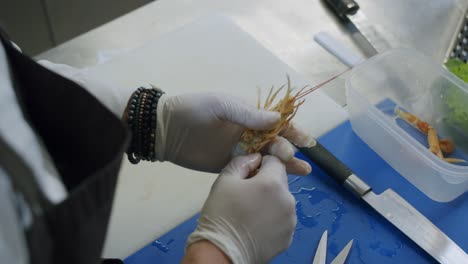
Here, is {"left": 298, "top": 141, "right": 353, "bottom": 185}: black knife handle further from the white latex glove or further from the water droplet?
the water droplet

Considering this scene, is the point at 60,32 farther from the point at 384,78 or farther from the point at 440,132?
the point at 440,132

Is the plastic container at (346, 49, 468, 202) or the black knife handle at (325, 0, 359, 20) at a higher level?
the black knife handle at (325, 0, 359, 20)

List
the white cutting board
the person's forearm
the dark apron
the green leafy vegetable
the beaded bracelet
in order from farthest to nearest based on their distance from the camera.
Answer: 1. the green leafy vegetable
2. the white cutting board
3. the beaded bracelet
4. the person's forearm
5. the dark apron

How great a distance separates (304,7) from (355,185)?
0.69 metres

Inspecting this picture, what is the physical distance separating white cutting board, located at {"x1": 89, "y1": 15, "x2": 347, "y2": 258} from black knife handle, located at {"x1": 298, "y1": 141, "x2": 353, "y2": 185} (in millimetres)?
114

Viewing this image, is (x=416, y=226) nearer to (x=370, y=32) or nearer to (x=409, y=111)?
(x=409, y=111)

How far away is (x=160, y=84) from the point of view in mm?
1232

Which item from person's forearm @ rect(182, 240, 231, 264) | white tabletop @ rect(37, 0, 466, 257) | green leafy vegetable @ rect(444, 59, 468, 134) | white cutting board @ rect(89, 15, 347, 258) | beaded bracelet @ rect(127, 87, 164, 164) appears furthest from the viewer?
white tabletop @ rect(37, 0, 466, 257)

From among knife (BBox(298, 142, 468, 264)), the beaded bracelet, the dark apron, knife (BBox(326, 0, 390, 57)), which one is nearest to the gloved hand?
the beaded bracelet

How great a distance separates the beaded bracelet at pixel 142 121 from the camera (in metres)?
0.88

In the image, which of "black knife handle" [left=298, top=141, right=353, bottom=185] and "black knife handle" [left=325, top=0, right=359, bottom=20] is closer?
"black knife handle" [left=298, top=141, right=353, bottom=185]

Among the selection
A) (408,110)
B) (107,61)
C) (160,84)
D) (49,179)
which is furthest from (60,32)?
(49,179)

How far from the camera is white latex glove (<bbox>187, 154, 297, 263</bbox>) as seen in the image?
2.52 ft

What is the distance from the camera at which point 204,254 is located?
0.72m
